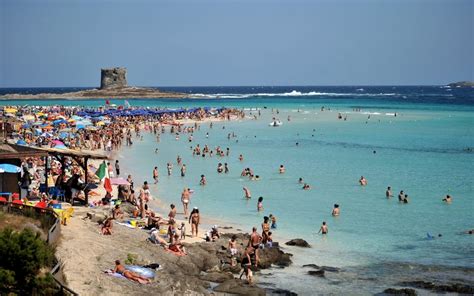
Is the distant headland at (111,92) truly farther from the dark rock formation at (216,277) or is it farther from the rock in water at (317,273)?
the dark rock formation at (216,277)

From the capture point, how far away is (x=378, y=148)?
1844 inches

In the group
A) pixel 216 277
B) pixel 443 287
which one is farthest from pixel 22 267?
pixel 443 287

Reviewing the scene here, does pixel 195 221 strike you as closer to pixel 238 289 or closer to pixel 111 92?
pixel 238 289

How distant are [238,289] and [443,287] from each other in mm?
5014

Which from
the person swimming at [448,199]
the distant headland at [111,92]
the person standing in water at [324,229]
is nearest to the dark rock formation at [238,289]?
the person standing in water at [324,229]

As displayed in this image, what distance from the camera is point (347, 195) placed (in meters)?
27.6

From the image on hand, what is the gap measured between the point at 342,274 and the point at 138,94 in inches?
4409

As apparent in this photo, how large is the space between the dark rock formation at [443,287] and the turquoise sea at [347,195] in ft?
1.68

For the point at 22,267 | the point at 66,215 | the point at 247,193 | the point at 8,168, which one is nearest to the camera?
the point at 22,267

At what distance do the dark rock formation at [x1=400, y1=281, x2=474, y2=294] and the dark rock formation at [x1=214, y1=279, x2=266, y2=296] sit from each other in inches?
150

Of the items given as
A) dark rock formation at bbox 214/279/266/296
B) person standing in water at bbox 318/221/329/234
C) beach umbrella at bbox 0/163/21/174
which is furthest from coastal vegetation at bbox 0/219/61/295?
person standing in water at bbox 318/221/329/234

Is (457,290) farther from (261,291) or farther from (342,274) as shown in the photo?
(261,291)

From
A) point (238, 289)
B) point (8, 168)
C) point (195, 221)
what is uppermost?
point (8, 168)

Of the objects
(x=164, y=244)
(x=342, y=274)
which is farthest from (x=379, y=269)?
(x=164, y=244)
